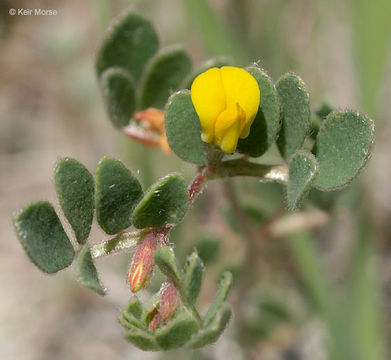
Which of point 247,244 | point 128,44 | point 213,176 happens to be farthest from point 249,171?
point 247,244

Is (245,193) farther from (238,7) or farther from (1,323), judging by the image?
(1,323)

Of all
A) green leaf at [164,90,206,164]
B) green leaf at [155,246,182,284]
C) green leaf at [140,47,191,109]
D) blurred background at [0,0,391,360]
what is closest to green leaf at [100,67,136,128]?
green leaf at [140,47,191,109]

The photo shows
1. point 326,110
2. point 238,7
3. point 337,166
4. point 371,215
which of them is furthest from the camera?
point 238,7

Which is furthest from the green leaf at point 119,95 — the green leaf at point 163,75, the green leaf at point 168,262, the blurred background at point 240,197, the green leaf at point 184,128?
the green leaf at point 168,262

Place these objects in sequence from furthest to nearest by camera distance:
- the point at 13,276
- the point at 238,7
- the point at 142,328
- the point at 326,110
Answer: the point at 13,276 → the point at 238,7 → the point at 326,110 → the point at 142,328

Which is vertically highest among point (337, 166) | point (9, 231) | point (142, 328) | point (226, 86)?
point (226, 86)

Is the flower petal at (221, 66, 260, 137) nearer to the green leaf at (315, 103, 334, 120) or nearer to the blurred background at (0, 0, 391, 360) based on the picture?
the green leaf at (315, 103, 334, 120)

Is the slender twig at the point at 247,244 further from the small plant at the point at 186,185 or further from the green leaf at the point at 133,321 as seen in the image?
the green leaf at the point at 133,321

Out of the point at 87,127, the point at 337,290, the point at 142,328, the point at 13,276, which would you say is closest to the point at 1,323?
the point at 13,276
